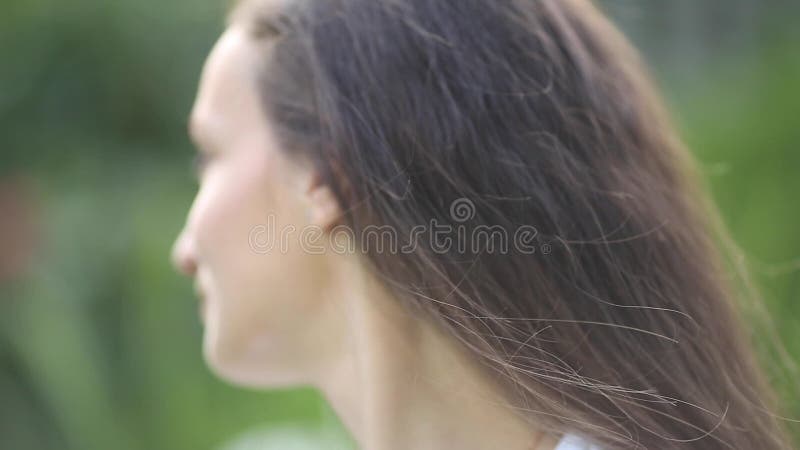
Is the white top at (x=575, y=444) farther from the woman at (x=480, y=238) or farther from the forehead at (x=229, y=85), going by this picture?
the forehead at (x=229, y=85)

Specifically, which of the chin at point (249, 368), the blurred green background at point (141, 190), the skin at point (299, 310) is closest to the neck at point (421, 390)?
the skin at point (299, 310)

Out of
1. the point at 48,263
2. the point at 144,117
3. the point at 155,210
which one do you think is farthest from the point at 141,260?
the point at 144,117

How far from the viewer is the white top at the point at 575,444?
74 centimetres

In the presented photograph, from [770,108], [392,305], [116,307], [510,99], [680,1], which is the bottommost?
[116,307]

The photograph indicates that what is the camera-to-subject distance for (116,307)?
6.70 ft

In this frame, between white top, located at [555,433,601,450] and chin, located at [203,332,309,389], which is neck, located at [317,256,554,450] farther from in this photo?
chin, located at [203,332,309,389]

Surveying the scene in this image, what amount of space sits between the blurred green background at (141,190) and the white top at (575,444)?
2.81 feet

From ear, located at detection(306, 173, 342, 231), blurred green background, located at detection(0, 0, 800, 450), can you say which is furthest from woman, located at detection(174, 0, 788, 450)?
blurred green background, located at detection(0, 0, 800, 450)

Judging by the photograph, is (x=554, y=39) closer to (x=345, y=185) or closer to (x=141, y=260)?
(x=345, y=185)

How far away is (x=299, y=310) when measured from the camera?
2.71 ft

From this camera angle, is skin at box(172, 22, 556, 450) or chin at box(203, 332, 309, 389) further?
chin at box(203, 332, 309, 389)

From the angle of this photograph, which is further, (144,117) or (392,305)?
(144,117)

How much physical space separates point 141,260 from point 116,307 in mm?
157

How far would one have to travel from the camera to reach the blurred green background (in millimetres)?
1625
